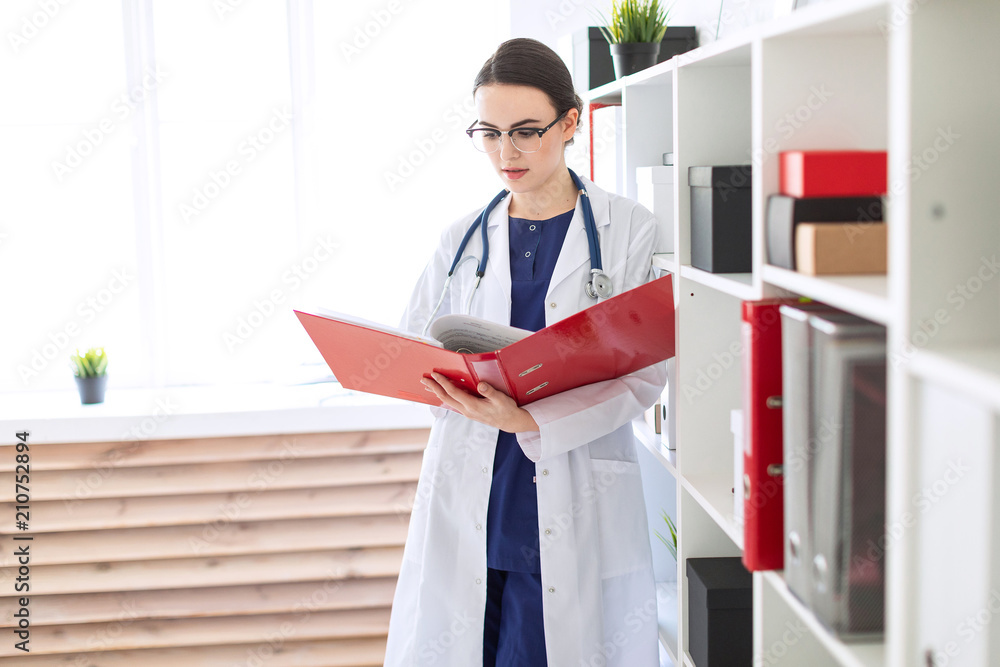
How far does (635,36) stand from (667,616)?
138cm

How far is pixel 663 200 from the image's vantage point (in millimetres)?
1575

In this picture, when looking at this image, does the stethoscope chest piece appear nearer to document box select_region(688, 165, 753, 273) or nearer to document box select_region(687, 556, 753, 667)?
document box select_region(688, 165, 753, 273)

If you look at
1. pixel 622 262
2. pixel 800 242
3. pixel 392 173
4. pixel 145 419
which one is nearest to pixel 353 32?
pixel 392 173

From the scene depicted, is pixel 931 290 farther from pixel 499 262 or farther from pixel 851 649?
pixel 499 262

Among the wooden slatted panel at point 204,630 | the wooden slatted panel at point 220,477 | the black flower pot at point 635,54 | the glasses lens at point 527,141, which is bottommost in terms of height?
the wooden slatted panel at point 204,630

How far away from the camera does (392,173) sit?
2791 mm

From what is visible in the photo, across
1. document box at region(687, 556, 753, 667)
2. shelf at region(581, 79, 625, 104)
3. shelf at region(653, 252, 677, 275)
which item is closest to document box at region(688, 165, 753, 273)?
shelf at region(653, 252, 677, 275)

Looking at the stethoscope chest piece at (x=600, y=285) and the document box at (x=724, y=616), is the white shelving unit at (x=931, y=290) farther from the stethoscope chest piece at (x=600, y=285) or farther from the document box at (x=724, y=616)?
the stethoscope chest piece at (x=600, y=285)

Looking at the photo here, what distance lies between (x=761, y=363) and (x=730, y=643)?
0.65 metres

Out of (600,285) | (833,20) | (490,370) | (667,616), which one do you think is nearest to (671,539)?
(667,616)

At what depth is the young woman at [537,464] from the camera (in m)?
1.50

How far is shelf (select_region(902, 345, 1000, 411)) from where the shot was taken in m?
0.55

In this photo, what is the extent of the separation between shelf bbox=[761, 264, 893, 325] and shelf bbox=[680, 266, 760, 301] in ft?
0.33

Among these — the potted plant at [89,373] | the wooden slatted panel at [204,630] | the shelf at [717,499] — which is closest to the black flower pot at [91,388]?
the potted plant at [89,373]
